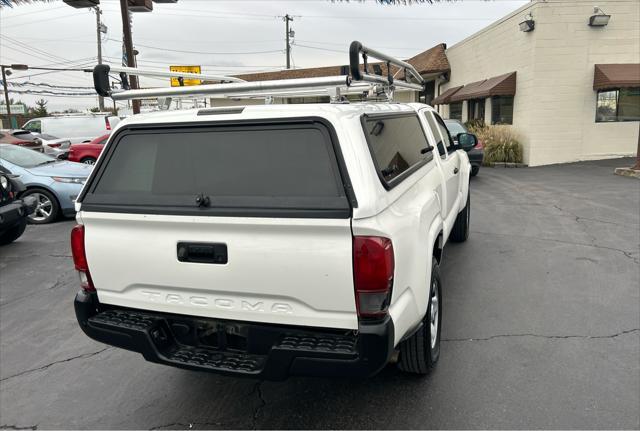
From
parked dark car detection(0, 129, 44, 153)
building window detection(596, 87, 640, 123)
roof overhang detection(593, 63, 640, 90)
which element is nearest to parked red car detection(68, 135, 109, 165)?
parked dark car detection(0, 129, 44, 153)

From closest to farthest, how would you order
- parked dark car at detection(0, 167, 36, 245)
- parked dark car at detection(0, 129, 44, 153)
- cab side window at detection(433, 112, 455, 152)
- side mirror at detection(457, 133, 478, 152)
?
cab side window at detection(433, 112, 455, 152), side mirror at detection(457, 133, 478, 152), parked dark car at detection(0, 167, 36, 245), parked dark car at detection(0, 129, 44, 153)

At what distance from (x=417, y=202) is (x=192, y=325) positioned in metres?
1.57

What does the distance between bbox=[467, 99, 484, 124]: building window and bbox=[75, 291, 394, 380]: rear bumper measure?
17161mm

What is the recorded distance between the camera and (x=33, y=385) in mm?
3475

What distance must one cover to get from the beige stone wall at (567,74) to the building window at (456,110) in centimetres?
596

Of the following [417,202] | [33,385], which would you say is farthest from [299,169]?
[33,385]

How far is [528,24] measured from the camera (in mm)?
14305

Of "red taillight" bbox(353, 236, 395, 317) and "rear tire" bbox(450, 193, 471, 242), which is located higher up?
"red taillight" bbox(353, 236, 395, 317)

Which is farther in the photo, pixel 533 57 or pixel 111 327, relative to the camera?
pixel 533 57

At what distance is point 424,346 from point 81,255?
7.28 feet

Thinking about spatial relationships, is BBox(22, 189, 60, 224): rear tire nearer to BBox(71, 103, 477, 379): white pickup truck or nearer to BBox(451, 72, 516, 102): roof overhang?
BBox(71, 103, 477, 379): white pickup truck

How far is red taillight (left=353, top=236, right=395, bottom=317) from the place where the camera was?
232 centimetres

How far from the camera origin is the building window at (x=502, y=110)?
16641mm

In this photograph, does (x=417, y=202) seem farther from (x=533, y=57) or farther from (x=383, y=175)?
(x=533, y=57)
